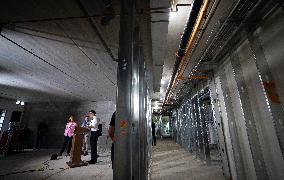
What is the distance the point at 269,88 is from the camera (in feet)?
8.70

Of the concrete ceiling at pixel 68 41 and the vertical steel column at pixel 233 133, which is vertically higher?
the concrete ceiling at pixel 68 41

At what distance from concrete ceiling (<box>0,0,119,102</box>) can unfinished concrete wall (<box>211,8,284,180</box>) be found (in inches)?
96.1

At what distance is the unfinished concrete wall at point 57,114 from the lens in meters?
11.2

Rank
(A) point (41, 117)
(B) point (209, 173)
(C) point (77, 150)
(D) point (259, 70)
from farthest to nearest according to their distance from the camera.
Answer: (A) point (41, 117)
(C) point (77, 150)
(B) point (209, 173)
(D) point (259, 70)

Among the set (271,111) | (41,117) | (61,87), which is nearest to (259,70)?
(271,111)

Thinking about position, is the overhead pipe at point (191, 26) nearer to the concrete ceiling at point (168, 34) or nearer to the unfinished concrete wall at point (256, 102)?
the concrete ceiling at point (168, 34)

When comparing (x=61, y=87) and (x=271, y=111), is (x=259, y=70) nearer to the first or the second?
(x=271, y=111)

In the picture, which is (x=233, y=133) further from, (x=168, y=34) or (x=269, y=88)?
(x=168, y=34)

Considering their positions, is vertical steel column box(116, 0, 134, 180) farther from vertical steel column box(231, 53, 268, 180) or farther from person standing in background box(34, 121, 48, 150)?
person standing in background box(34, 121, 48, 150)

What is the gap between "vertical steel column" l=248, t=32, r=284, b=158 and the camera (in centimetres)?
247

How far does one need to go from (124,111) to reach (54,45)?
348 centimetres

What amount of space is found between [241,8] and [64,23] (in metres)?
3.01

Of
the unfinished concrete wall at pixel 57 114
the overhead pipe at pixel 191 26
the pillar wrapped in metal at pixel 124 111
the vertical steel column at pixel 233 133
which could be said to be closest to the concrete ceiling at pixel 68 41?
the overhead pipe at pixel 191 26

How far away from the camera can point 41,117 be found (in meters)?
11.7
